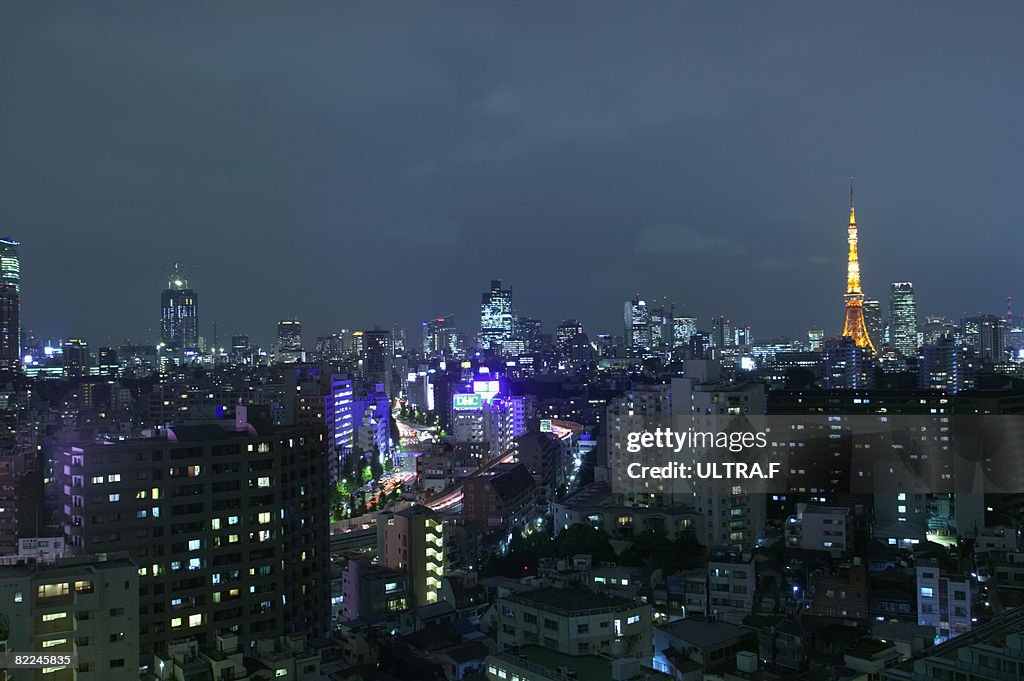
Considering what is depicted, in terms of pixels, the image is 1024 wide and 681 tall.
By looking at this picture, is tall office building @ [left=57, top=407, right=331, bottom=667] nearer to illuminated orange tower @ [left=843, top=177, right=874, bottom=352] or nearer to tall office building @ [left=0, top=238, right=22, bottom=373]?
illuminated orange tower @ [left=843, top=177, right=874, bottom=352]

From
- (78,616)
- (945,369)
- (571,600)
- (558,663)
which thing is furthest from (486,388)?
(78,616)

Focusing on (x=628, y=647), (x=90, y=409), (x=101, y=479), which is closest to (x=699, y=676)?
(x=628, y=647)

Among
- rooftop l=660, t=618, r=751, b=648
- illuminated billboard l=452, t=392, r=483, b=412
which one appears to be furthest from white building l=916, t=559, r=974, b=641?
illuminated billboard l=452, t=392, r=483, b=412

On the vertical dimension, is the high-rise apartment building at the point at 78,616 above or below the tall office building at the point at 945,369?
below

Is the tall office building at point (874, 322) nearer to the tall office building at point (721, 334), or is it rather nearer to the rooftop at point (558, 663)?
the tall office building at point (721, 334)

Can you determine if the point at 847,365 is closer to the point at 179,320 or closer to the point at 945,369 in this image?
the point at 945,369

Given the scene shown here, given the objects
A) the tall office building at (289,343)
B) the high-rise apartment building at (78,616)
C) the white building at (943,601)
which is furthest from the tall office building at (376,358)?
the high-rise apartment building at (78,616)

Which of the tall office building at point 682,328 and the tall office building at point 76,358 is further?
the tall office building at point 682,328
